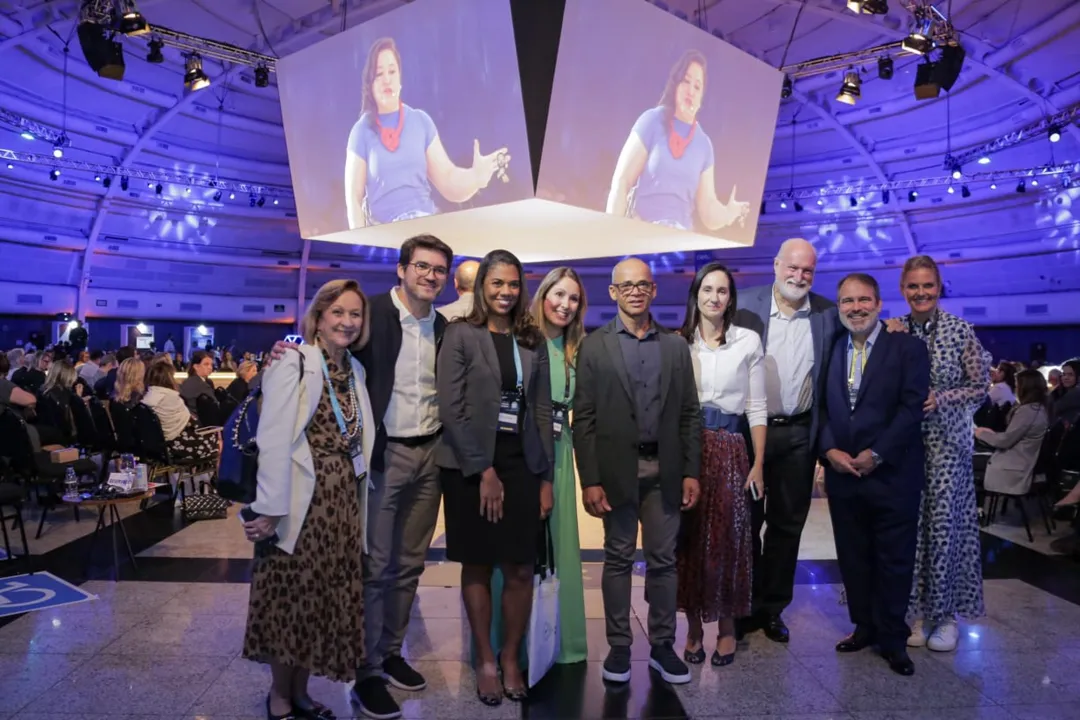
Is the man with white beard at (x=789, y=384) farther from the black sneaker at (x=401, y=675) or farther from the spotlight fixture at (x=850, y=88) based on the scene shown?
the spotlight fixture at (x=850, y=88)

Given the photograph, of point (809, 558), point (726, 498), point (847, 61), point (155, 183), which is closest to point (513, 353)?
point (726, 498)

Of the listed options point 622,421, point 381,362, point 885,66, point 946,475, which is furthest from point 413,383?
point 885,66

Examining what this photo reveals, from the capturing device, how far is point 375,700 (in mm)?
2570

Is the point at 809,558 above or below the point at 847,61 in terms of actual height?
below

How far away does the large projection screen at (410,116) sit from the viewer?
6.50m

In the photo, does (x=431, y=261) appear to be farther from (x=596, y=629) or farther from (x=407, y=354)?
(x=596, y=629)

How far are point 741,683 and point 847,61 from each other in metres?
10.6

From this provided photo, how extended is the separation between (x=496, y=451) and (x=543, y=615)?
0.67 meters

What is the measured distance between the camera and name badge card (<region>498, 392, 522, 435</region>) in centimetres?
265

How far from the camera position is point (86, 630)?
10.9 ft

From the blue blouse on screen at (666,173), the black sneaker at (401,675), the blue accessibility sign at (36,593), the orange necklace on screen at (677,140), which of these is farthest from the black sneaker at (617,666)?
the orange necklace on screen at (677,140)

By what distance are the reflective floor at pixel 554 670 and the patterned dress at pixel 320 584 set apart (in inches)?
16.3

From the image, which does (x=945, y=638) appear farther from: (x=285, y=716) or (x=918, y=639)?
(x=285, y=716)

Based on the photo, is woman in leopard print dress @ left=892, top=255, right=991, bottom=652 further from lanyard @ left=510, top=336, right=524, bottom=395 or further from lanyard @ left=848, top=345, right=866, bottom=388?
lanyard @ left=510, top=336, right=524, bottom=395
